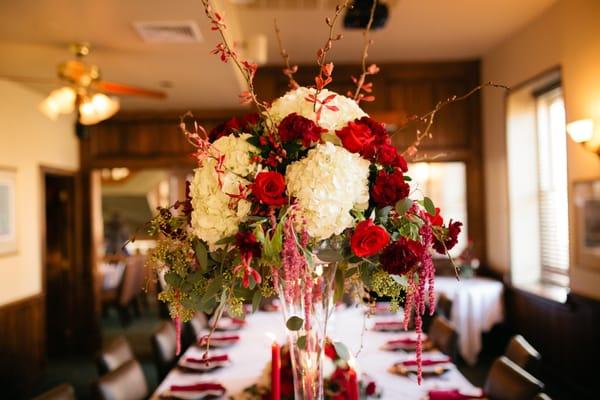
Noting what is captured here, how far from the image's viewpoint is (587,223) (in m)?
4.19

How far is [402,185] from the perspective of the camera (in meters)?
1.13

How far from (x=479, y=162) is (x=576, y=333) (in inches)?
101

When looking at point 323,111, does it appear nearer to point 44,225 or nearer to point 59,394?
point 59,394

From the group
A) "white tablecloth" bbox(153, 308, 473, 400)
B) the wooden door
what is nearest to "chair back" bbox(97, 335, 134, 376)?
"white tablecloth" bbox(153, 308, 473, 400)

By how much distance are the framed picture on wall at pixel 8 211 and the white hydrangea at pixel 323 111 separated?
14.8ft

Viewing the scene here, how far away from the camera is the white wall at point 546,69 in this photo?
4062 millimetres

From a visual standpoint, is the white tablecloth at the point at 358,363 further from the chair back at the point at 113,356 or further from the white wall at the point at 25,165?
the white wall at the point at 25,165

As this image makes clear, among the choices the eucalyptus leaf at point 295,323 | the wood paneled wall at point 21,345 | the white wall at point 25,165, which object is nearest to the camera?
the eucalyptus leaf at point 295,323

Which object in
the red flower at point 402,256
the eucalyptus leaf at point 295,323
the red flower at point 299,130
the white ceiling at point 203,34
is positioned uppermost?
the white ceiling at point 203,34

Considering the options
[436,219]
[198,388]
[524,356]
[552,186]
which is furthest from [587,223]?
[436,219]

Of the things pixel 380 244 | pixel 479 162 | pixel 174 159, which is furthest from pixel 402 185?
pixel 174 159

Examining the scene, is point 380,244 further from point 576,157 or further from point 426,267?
point 576,157

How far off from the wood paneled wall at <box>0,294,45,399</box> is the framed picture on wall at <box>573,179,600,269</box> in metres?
5.04

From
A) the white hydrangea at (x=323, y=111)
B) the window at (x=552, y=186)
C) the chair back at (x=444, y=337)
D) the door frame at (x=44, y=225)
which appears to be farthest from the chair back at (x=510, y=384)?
the door frame at (x=44, y=225)
